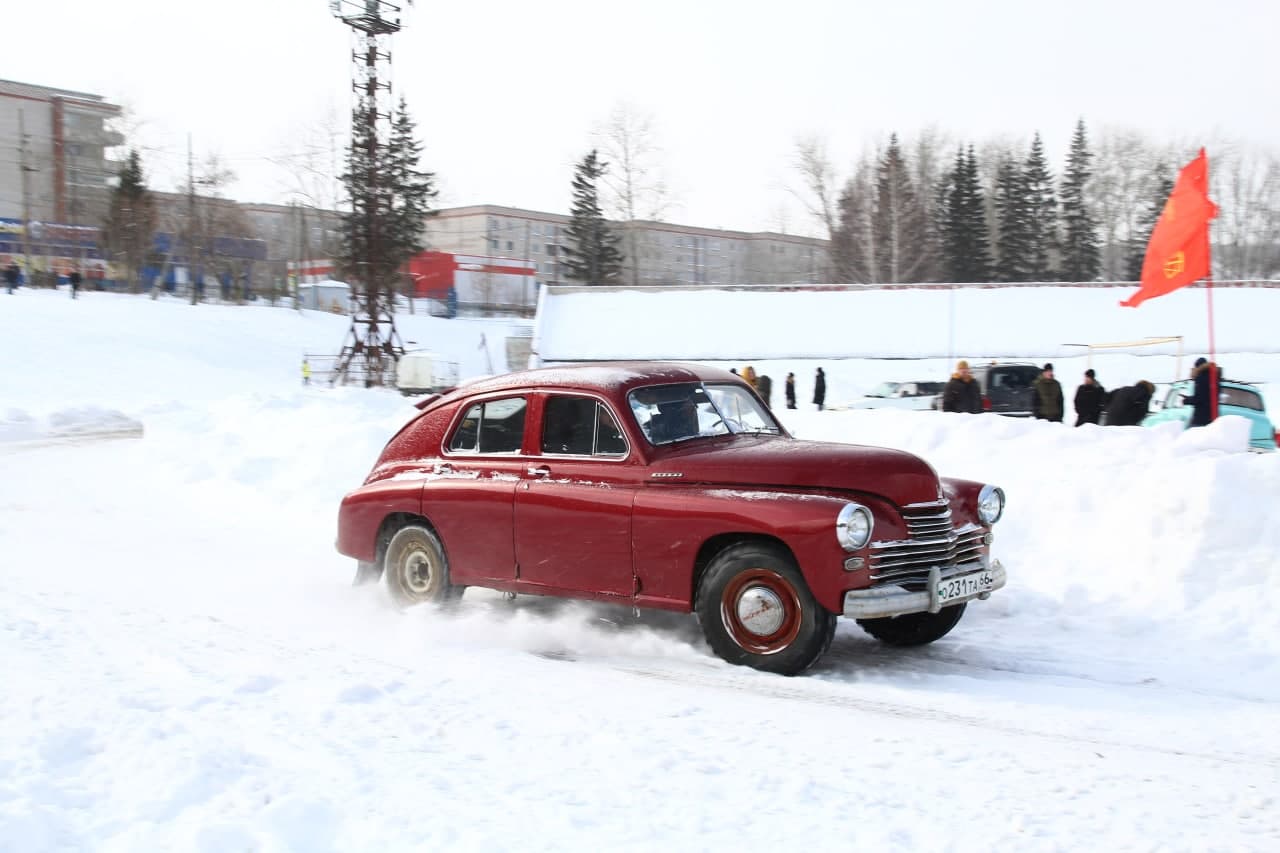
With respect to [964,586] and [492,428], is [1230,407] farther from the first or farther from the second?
[492,428]

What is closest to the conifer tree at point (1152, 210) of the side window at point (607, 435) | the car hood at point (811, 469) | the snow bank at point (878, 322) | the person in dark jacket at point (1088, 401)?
the snow bank at point (878, 322)

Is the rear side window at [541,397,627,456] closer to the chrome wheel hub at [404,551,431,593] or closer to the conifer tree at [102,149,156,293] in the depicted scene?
the chrome wheel hub at [404,551,431,593]

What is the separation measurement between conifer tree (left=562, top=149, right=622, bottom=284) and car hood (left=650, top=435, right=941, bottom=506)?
207 feet

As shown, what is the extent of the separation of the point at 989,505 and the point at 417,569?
13.7ft

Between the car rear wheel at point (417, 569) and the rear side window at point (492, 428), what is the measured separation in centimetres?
73

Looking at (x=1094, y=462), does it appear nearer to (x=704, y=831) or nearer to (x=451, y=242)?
(x=704, y=831)

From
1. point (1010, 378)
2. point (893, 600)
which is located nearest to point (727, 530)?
point (893, 600)

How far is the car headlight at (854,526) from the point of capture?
19.9 ft

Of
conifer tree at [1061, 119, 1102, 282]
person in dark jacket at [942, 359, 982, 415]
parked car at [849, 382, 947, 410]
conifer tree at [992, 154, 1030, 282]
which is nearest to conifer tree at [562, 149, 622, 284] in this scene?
conifer tree at [992, 154, 1030, 282]

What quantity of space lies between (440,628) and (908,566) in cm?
322

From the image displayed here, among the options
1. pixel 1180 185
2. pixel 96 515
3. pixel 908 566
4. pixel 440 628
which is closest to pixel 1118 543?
pixel 908 566

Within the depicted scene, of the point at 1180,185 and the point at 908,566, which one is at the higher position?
the point at 1180,185

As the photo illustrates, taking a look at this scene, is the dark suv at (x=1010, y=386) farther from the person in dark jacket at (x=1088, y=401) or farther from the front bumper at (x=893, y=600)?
the front bumper at (x=893, y=600)

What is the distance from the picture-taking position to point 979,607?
838cm
